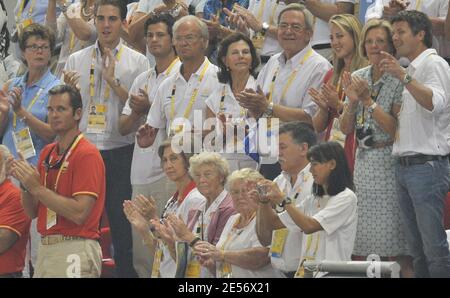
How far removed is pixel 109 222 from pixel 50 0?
2668 mm

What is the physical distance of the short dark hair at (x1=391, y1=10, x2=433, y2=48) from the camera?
9.16m

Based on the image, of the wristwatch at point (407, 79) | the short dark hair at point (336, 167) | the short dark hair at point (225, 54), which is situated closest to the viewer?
the short dark hair at point (336, 167)

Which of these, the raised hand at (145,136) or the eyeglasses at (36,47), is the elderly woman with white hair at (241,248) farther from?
the eyeglasses at (36,47)

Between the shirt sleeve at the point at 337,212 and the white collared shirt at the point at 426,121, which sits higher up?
the white collared shirt at the point at 426,121

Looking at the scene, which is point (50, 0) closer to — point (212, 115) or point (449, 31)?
point (212, 115)

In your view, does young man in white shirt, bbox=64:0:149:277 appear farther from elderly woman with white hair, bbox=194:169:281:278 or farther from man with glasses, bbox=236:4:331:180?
elderly woman with white hair, bbox=194:169:281:278

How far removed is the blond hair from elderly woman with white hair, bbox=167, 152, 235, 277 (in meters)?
1.12

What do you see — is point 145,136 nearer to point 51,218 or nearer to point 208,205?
point 208,205

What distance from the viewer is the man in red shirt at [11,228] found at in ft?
33.4

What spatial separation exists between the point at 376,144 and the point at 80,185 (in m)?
2.17

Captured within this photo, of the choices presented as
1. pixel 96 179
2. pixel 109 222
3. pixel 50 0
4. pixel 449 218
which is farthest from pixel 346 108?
pixel 50 0

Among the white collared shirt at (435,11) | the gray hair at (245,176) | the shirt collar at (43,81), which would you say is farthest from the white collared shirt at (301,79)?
the shirt collar at (43,81)

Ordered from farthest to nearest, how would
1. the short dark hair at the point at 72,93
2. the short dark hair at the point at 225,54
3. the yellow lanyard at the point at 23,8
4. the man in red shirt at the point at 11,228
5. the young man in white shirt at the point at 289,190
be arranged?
1. the yellow lanyard at the point at 23,8
2. the short dark hair at the point at 225,54
3. the man in red shirt at the point at 11,228
4. the short dark hair at the point at 72,93
5. the young man in white shirt at the point at 289,190

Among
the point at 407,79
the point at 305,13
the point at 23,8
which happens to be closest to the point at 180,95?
the point at 305,13
